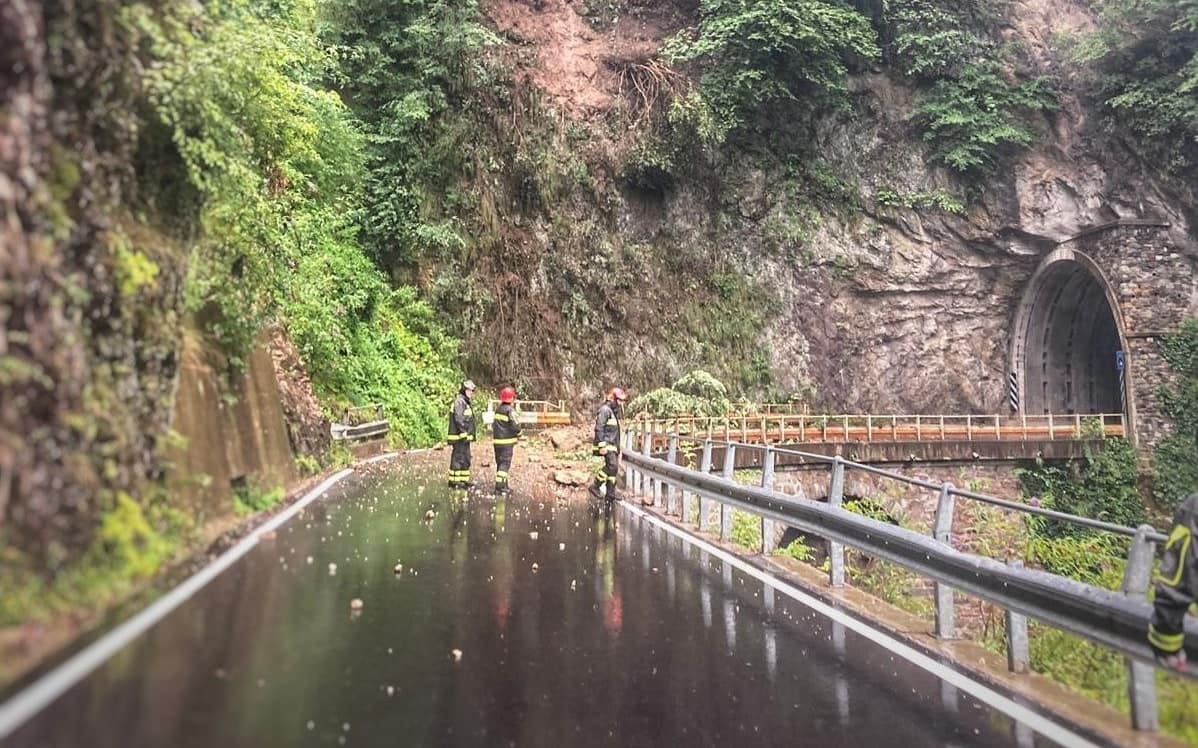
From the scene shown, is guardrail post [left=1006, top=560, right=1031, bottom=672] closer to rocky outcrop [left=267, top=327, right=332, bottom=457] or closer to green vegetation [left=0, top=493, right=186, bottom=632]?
green vegetation [left=0, top=493, right=186, bottom=632]

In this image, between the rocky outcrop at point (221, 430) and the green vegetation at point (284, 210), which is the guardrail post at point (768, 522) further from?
the green vegetation at point (284, 210)

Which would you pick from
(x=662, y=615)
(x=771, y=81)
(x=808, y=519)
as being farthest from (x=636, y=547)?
(x=771, y=81)

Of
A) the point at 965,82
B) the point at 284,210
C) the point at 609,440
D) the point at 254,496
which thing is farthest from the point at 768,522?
the point at 965,82

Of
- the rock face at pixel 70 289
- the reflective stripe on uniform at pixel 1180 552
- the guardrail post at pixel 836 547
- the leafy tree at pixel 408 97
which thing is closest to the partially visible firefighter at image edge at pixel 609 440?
the guardrail post at pixel 836 547

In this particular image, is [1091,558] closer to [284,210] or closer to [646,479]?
[646,479]

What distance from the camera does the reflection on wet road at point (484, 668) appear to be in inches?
134

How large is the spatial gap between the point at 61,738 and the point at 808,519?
694cm

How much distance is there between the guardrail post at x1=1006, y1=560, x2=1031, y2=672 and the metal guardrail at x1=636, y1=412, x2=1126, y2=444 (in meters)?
18.2

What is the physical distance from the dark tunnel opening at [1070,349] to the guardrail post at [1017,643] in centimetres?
3199

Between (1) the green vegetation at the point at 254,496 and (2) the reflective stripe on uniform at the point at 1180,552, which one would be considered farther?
(1) the green vegetation at the point at 254,496

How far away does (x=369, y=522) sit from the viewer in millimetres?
8906

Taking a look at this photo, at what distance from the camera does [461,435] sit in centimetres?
1309

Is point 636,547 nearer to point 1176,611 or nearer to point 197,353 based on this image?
point 197,353

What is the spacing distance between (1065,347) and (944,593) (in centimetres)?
3426
